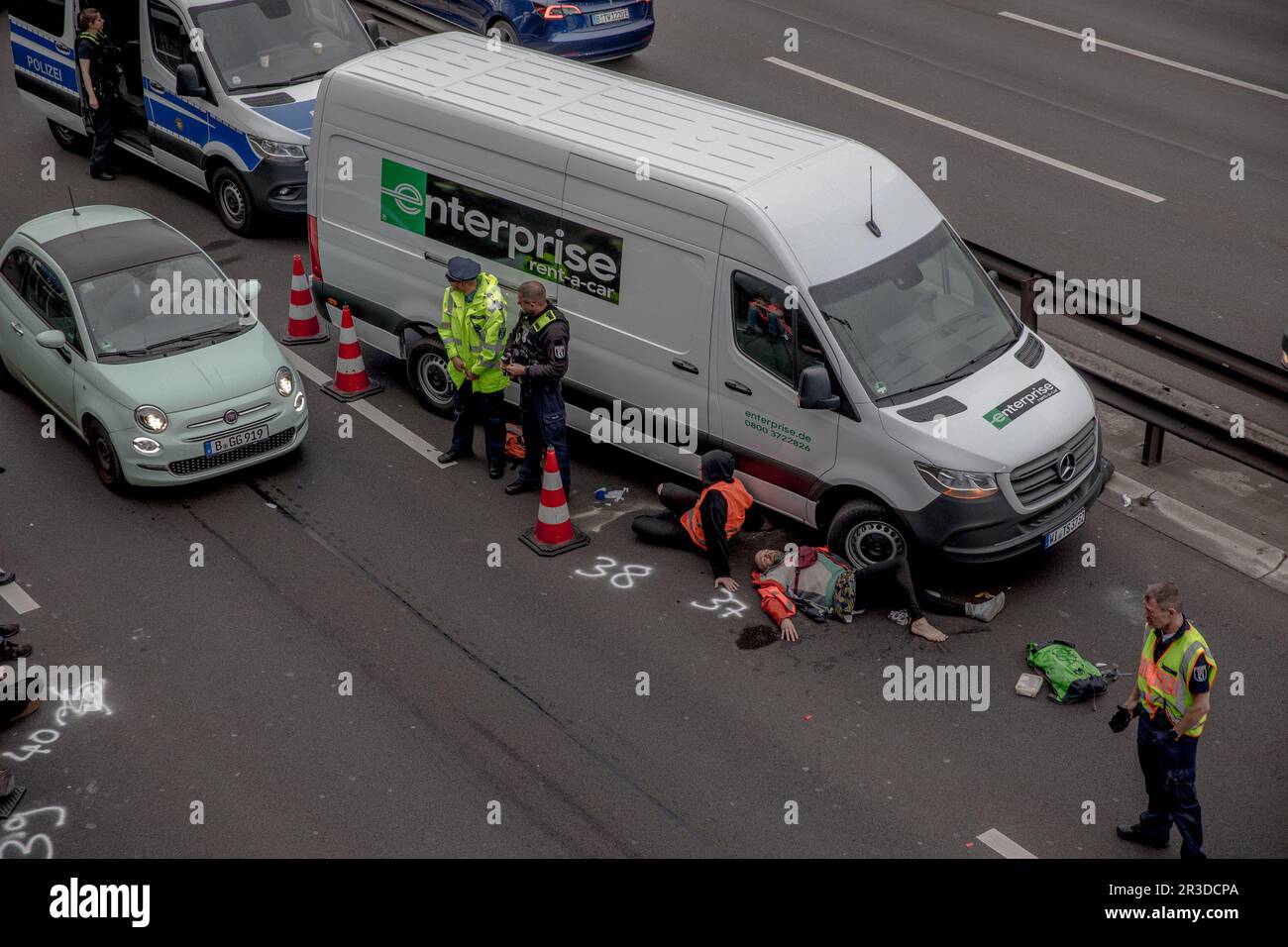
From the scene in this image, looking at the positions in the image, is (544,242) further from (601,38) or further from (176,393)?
(601,38)

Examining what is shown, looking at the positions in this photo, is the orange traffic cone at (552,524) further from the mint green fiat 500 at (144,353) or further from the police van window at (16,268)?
the police van window at (16,268)

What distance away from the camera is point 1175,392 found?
35.2 feet

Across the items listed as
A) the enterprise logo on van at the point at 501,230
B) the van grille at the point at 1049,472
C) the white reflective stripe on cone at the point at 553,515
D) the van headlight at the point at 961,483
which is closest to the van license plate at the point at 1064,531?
the van grille at the point at 1049,472

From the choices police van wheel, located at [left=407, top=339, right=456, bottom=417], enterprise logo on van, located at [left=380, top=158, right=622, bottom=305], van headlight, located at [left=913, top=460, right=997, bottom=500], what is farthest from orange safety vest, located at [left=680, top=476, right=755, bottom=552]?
police van wheel, located at [left=407, top=339, right=456, bottom=417]

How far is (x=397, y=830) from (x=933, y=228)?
214 inches

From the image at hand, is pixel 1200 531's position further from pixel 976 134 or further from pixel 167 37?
pixel 167 37

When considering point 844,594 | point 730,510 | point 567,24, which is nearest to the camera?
point 844,594

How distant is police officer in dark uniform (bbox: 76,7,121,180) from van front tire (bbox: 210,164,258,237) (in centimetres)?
186

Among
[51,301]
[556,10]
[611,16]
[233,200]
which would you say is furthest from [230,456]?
[611,16]

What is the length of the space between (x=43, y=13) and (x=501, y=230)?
8663mm

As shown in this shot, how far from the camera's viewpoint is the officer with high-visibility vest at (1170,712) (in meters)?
6.96

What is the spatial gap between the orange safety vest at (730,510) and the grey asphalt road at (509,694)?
0.83 feet

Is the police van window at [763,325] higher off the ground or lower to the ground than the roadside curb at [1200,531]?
higher

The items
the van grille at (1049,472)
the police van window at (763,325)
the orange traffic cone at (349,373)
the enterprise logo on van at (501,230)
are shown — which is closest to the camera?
the van grille at (1049,472)
